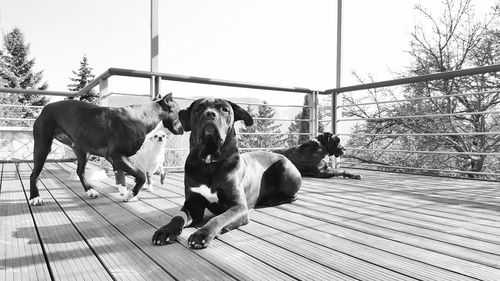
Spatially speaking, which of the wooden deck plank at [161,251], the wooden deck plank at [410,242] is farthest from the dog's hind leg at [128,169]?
the wooden deck plank at [410,242]

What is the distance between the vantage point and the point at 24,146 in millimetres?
7773

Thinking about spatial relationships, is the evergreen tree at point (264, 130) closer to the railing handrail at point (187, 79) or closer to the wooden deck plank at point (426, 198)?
the railing handrail at point (187, 79)

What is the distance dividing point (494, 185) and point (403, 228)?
236 cm

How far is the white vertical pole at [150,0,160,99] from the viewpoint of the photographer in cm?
395

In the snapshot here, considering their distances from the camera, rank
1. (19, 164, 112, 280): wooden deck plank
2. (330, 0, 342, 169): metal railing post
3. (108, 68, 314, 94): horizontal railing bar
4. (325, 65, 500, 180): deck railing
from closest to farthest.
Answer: (19, 164, 112, 280): wooden deck plank, (108, 68, 314, 94): horizontal railing bar, (330, 0, 342, 169): metal railing post, (325, 65, 500, 180): deck railing

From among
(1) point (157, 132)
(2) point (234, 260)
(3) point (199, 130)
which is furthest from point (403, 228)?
(1) point (157, 132)

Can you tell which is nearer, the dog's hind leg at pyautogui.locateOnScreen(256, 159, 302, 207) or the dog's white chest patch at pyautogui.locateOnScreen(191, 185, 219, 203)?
the dog's white chest patch at pyautogui.locateOnScreen(191, 185, 219, 203)

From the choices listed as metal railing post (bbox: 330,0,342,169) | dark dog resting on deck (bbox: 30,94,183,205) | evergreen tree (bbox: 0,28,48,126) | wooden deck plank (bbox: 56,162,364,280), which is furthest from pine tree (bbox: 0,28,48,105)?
wooden deck plank (bbox: 56,162,364,280)

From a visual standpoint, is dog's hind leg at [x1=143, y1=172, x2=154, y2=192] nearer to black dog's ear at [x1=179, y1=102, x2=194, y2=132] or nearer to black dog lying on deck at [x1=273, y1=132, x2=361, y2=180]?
black dog's ear at [x1=179, y1=102, x2=194, y2=132]

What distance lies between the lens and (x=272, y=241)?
163 centimetres

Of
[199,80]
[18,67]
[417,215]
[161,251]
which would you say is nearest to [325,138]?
[199,80]

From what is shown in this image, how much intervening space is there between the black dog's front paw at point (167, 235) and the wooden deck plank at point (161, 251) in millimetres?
31

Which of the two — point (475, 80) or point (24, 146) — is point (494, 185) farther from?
point (24, 146)

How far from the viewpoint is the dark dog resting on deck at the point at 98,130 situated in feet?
8.48
